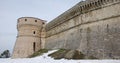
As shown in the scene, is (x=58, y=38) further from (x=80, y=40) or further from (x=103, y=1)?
(x=103, y=1)

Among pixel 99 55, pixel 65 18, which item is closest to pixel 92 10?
pixel 99 55

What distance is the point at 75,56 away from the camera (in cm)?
1938

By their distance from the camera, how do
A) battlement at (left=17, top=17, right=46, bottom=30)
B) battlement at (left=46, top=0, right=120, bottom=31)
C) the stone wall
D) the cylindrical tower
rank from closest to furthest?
the stone wall → battlement at (left=46, top=0, right=120, bottom=31) → the cylindrical tower → battlement at (left=17, top=17, right=46, bottom=30)

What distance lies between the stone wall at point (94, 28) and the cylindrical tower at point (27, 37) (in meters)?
8.42

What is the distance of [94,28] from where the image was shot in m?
19.6

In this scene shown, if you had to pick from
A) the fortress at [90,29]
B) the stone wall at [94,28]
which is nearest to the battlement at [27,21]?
the fortress at [90,29]

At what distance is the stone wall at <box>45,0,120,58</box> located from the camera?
1745 centimetres

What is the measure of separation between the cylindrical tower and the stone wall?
842 centimetres

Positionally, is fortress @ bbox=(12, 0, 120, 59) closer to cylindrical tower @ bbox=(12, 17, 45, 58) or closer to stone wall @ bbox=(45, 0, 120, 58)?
stone wall @ bbox=(45, 0, 120, 58)

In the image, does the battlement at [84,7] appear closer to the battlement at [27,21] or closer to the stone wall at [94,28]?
the stone wall at [94,28]

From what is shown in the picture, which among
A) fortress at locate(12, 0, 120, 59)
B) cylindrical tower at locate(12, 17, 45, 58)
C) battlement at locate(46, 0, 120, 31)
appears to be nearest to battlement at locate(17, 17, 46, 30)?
cylindrical tower at locate(12, 17, 45, 58)

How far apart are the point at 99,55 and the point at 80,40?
3.51 meters

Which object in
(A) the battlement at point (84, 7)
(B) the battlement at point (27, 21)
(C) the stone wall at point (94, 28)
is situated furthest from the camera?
(B) the battlement at point (27, 21)

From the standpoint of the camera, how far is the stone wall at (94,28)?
17.5 m
